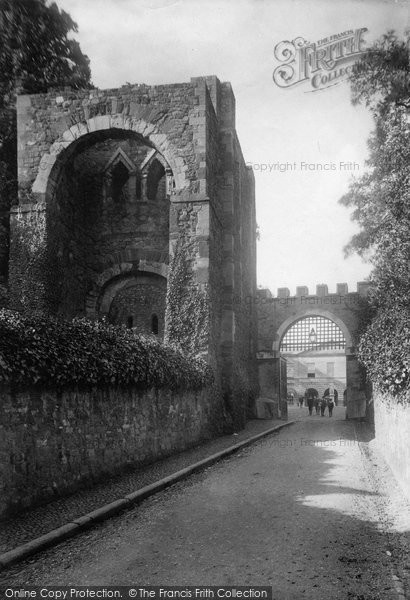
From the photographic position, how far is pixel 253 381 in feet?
68.0

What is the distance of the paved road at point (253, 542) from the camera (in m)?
4.10

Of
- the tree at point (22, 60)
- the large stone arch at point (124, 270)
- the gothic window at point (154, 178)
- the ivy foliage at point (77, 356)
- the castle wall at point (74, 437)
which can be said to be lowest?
the castle wall at point (74, 437)

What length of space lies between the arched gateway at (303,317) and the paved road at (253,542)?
58.1 feet

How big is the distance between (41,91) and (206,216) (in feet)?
19.7

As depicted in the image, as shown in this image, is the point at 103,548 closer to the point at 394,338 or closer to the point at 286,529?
the point at 286,529

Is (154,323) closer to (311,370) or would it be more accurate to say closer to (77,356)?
(77,356)

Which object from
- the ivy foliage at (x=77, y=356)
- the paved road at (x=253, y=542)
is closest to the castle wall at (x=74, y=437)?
the ivy foliage at (x=77, y=356)

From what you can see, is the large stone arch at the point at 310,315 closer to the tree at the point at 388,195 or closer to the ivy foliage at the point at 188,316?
the tree at the point at 388,195

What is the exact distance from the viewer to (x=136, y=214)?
1544 centimetres

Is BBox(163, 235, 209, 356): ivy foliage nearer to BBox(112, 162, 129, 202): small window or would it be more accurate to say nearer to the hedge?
the hedge

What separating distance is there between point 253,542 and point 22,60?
13.5 m

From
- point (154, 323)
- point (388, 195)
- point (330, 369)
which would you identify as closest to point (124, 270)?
point (154, 323)

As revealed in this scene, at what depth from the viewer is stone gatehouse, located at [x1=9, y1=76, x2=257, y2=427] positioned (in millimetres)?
12875

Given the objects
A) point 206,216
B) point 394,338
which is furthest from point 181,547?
point 206,216
